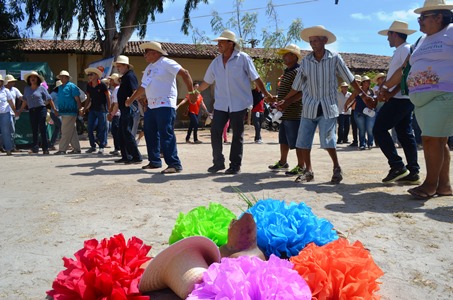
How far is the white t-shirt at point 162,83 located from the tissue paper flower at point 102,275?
14.8 feet

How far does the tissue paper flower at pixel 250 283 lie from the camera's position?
5.98 ft

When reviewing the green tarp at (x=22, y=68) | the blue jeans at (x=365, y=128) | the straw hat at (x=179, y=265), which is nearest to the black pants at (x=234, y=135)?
the straw hat at (x=179, y=265)

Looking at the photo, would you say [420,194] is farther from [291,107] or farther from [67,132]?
[67,132]

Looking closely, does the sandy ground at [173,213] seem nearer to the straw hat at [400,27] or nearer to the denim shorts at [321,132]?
the denim shorts at [321,132]

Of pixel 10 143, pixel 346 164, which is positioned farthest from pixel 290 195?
pixel 10 143

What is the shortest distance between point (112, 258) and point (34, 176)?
4901mm

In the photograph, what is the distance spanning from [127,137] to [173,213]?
418 centimetres

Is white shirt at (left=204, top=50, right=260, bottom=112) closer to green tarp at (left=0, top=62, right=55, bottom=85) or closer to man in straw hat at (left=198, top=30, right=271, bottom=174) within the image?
man in straw hat at (left=198, top=30, right=271, bottom=174)

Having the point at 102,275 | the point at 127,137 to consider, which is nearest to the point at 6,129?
the point at 127,137

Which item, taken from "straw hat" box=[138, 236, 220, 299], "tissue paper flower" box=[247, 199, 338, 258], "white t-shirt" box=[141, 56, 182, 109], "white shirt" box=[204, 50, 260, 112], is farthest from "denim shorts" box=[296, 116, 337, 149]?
"straw hat" box=[138, 236, 220, 299]

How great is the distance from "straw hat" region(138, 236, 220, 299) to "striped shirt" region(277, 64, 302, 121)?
4505 millimetres

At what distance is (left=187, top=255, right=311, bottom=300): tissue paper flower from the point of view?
5.98ft

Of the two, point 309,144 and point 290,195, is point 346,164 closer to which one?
point 309,144

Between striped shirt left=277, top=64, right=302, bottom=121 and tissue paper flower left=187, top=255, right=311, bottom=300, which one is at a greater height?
striped shirt left=277, top=64, right=302, bottom=121
